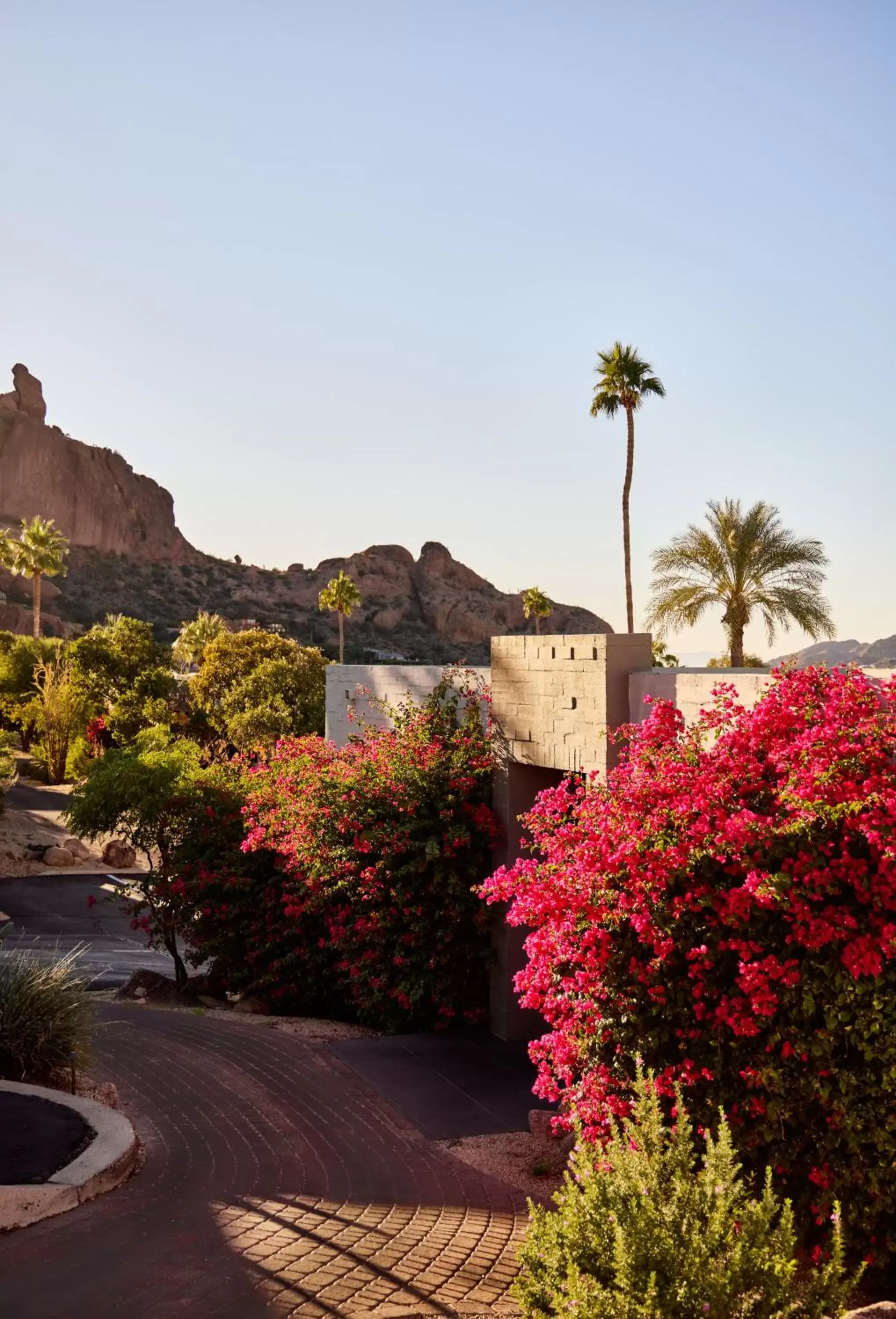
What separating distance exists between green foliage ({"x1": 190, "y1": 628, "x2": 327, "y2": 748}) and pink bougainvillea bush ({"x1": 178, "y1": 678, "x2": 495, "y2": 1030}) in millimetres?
23822

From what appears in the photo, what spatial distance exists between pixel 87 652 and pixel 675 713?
148 ft

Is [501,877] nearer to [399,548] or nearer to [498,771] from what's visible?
[498,771]

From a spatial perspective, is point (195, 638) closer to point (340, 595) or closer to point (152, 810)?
point (340, 595)

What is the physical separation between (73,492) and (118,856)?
109 metres

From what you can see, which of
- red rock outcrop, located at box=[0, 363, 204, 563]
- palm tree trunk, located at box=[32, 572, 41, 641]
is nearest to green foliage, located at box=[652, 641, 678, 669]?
palm tree trunk, located at box=[32, 572, 41, 641]

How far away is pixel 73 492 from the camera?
133 metres

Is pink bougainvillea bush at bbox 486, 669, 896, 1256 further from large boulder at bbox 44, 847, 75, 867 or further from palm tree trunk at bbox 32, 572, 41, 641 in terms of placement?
palm tree trunk at bbox 32, 572, 41, 641

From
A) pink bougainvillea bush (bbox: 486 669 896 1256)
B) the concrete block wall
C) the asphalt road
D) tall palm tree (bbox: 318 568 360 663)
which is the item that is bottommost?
the asphalt road

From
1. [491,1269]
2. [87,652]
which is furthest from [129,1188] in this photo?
[87,652]

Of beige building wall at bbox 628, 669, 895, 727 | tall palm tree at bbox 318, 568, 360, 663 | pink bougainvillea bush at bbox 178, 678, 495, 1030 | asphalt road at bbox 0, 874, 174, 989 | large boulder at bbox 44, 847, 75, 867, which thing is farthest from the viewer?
tall palm tree at bbox 318, 568, 360, 663

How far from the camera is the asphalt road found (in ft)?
70.3

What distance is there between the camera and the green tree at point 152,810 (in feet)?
52.0

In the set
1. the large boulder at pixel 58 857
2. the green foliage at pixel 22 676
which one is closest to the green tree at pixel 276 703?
the large boulder at pixel 58 857

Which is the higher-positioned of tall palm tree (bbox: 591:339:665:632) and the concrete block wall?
tall palm tree (bbox: 591:339:665:632)
